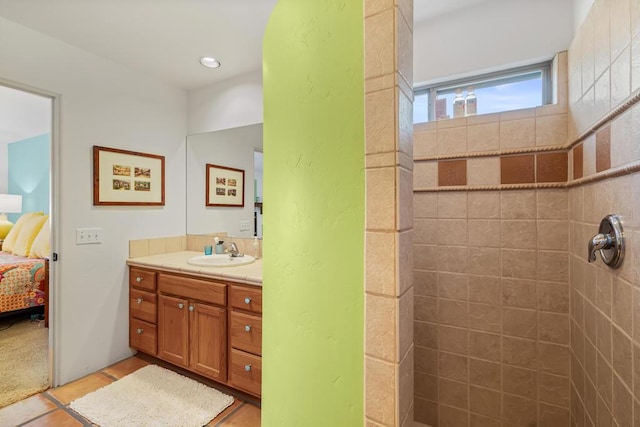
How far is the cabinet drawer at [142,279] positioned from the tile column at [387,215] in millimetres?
2076

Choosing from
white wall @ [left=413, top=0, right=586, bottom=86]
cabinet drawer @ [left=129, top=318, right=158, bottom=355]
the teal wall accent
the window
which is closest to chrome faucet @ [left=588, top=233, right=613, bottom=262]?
the window

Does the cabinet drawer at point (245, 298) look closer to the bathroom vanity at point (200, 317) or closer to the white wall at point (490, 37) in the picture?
the bathroom vanity at point (200, 317)


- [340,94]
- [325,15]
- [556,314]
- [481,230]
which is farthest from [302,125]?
[556,314]

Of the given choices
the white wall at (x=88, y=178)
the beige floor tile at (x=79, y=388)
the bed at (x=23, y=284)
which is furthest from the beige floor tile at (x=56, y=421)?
the bed at (x=23, y=284)

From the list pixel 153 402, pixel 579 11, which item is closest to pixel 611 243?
pixel 579 11

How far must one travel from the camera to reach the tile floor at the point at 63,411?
1682 mm

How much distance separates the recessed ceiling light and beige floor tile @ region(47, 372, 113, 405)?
2.50m

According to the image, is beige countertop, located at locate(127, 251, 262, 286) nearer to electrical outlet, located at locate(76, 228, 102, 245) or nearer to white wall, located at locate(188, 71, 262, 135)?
electrical outlet, located at locate(76, 228, 102, 245)

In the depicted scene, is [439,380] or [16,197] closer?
[439,380]

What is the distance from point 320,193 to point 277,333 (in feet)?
1.86

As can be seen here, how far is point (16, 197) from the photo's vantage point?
4609 mm

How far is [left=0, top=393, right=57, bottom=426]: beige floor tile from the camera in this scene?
5.54ft

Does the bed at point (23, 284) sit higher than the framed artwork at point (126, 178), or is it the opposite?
the framed artwork at point (126, 178)

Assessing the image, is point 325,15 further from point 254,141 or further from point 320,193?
point 254,141
